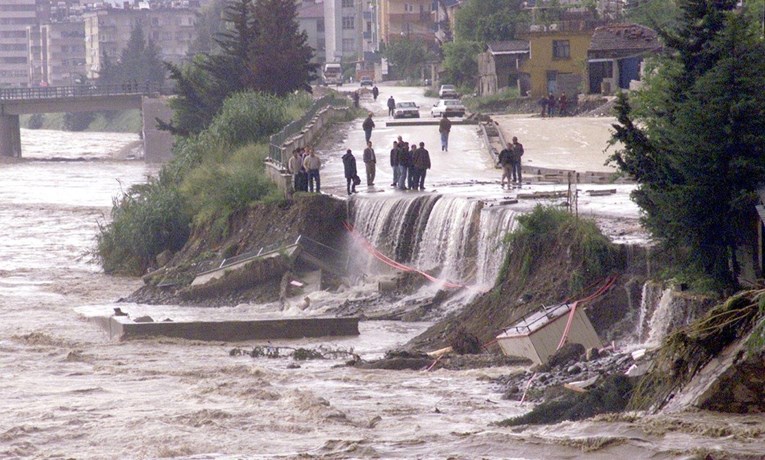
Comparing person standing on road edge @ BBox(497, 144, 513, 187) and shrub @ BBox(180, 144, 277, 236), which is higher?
person standing on road edge @ BBox(497, 144, 513, 187)

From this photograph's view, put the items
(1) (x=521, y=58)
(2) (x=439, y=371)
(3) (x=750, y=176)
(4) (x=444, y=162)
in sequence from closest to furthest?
(3) (x=750, y=176) → (2) (x=439, y=371) → (4) (x=444, y=162) → (1) (x=521, y=58)

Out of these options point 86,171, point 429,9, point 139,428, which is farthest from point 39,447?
point 429,9

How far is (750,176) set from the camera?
846 inches

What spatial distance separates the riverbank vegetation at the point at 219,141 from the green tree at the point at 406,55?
61156 mm

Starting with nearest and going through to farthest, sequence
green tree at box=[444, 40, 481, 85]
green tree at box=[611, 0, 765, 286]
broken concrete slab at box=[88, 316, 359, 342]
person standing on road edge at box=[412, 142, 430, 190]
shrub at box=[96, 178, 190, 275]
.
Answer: green tree at box=[611, 0, 765, 286], broken concrete slab at box=[88, 316, 359, 342], person standing on road edge at box=[412, 142, 430, 190], shrub at box=[96, 178, 190, 275], green tree at box=[444, 40, 481, 85]

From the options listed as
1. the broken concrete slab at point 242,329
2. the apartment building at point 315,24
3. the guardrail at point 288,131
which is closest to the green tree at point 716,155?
the broken concrete slab at point 242,329

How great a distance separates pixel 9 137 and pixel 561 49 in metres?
39.5

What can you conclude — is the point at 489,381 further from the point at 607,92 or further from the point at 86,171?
the point at 86,171

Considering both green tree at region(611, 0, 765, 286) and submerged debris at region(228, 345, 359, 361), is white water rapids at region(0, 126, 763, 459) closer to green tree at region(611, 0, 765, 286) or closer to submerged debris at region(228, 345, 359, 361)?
submerged debris at region(228, 345, 359, 361)

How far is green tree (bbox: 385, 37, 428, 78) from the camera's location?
130m

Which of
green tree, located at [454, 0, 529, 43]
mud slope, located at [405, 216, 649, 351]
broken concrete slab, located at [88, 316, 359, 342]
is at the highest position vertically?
green tree, located at [454, 0, 529, 43]

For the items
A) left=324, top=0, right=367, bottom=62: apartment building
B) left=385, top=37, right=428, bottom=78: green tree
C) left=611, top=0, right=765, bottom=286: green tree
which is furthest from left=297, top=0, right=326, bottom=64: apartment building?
left=611, top=0, right=765, bottom=286: green tree

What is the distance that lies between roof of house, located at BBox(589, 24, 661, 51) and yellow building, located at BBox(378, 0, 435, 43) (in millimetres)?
70848

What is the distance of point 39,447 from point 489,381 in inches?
283
